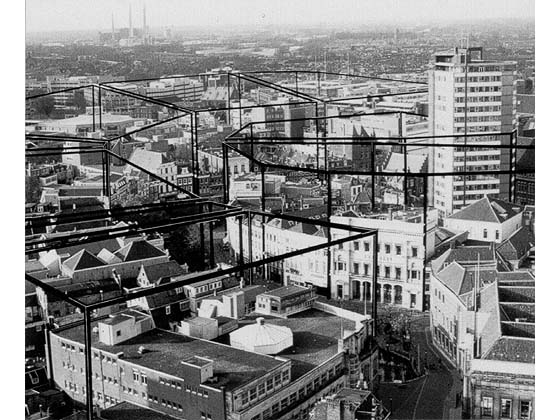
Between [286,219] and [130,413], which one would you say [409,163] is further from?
[130,413]

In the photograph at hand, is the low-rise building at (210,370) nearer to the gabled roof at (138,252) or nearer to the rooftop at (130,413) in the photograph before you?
the rooftop at (130,413)

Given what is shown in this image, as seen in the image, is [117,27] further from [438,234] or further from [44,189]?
[438,234]

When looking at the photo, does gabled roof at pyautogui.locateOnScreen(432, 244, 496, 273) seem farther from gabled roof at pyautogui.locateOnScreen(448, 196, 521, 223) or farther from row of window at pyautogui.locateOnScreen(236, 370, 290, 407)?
row of window at pyautogui.locateOnScreen(236, 370, 290, 407)

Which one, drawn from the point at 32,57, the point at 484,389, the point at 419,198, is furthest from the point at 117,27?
the point at 484,389

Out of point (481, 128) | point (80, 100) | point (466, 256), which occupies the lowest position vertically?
point (466, 256)

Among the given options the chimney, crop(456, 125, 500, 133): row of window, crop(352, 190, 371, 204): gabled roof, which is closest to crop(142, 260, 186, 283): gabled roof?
the chimney

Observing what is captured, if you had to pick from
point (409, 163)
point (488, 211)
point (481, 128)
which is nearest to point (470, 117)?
point (481, 128)

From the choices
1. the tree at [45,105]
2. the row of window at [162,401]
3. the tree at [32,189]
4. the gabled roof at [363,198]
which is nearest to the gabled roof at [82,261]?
the tree at [32,189]
